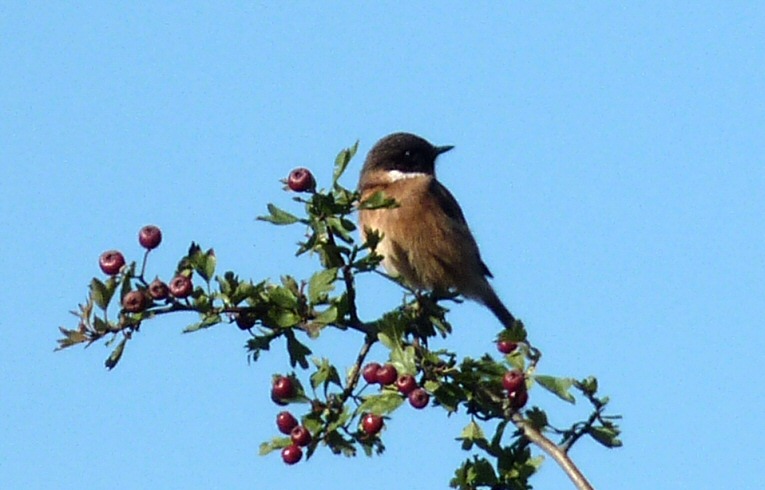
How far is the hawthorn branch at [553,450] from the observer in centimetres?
301

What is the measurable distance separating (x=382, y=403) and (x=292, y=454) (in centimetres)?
35

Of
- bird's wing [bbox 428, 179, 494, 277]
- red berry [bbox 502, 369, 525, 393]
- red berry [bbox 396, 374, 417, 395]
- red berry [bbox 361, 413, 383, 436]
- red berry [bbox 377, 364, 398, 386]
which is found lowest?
red berry [bbox 361, 413, 383, 436]

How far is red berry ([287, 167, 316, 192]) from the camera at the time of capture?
163 inches

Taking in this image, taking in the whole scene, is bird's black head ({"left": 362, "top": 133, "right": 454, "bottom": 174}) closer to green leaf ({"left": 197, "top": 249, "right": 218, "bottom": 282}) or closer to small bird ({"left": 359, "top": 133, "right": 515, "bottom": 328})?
small bird ({"left": 359, "top": 133, "right": 515, "bottom": 328})

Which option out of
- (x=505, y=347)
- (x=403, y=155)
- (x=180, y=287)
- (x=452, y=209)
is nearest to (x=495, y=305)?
(x=452, y=209)

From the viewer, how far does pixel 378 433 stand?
12.9ft

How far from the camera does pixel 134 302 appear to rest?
3863 mm

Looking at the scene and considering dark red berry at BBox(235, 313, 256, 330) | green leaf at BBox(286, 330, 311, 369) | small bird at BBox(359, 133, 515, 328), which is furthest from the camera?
small bird at BBox(359, 133, 515, 328)

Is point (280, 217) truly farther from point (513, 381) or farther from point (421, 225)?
point (421, 225)

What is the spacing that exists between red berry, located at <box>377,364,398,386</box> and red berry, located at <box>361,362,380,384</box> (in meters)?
0.03

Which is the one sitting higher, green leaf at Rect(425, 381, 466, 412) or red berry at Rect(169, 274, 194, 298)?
red berry at Rect(169, 274, 194, 298)

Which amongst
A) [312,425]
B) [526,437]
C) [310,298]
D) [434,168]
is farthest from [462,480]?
[434,168]

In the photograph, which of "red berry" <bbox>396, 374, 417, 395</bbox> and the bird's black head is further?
the bird's black head

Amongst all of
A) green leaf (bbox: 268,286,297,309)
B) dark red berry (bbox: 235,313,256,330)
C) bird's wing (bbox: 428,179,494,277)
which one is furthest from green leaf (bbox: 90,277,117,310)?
bird's wing (bbox: 428,179,494,277)
